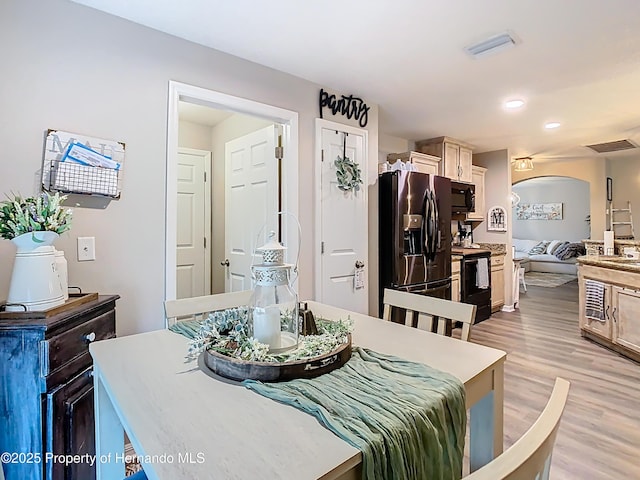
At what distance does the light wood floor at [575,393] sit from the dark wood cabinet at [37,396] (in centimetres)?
218

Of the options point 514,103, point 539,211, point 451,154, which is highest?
point 514,103

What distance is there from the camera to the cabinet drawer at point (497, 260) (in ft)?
16.8

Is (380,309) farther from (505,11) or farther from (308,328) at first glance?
(505,11)

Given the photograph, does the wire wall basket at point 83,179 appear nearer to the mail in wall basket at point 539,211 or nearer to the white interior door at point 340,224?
the white interior door at point 340,224

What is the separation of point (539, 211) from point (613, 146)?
6243 millimetres

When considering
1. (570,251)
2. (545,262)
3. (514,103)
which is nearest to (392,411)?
(514,103)

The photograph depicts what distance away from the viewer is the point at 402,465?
75cm

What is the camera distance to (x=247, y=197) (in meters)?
3.12

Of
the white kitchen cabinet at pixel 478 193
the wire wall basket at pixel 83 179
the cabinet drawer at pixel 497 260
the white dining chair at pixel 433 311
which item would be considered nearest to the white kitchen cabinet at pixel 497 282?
the cabinet drawer at pixel 497 260

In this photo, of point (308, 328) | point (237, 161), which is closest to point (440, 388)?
point (308, 328)

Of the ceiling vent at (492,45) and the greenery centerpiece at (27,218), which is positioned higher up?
the ceiling vent at (492,45)

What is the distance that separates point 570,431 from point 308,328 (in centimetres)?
198

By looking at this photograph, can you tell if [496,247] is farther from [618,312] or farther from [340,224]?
[340,224]

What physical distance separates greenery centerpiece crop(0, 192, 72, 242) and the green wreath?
202cm
